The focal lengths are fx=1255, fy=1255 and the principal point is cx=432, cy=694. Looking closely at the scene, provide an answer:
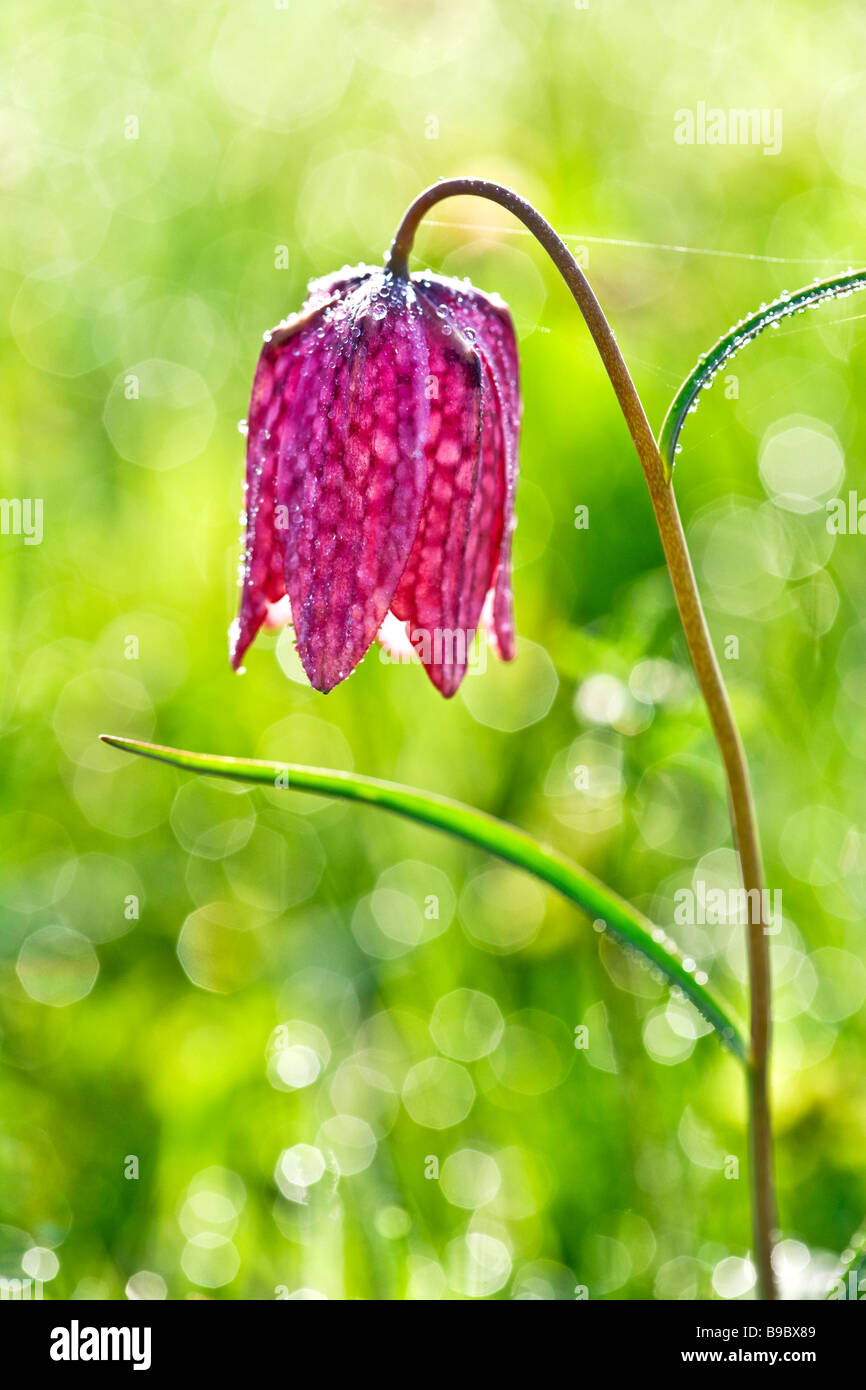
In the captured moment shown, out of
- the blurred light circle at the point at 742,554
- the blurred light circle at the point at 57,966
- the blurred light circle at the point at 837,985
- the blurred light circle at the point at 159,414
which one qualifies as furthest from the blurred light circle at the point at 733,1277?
the blurred light circle at the point at 159,414

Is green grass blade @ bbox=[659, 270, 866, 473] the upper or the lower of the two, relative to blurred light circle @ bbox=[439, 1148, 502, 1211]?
upper

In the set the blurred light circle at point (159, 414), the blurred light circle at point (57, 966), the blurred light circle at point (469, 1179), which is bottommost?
the blurred light circle at point (469, 1179)

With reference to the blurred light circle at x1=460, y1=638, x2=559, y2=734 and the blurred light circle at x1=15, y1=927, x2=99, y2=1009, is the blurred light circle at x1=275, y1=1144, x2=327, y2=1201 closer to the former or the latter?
the blurred light circle at x1=15, y1=927, x2=99, y2=1009

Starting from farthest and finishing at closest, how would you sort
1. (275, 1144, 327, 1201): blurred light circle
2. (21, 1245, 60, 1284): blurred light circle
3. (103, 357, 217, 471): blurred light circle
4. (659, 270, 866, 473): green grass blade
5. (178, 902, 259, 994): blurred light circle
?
(103, 357, 217, 471): blurred light circle → (178, 902, 259, 994): blurred light circle → (275, 1144, 327, 1201): blurred light circle → (21, 1245, 60, 1284): blurred light circle → (659, 270, 866, 473): green grass blade

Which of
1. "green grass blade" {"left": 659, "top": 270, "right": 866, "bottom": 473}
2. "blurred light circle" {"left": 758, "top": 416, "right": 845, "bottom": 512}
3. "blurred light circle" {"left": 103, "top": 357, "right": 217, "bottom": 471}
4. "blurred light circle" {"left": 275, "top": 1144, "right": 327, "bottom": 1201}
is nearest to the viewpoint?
"green grass blade" {"left": 659, "top": 270, "right": 866, "bottom": 473}

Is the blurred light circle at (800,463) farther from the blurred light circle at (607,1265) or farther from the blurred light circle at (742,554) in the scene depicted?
the blurred light circle at (607,1265)

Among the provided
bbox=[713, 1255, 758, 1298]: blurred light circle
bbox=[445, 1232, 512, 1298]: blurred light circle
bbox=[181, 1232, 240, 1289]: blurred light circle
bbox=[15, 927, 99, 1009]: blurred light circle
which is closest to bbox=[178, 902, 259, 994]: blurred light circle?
bbox=[15, 927, 99, 1009]: blurred light circle

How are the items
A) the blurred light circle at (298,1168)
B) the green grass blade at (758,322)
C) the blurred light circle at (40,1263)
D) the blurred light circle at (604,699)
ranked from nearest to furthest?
the green grass blade at (758,322)
the blurred light circle at (40,1263)
the blurred light circle at (298,1168)
the blurred light circle at (604,699)

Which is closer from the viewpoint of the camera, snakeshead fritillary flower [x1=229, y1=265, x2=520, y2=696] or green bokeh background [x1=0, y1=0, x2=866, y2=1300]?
snakeshead fritillary flower [x1=229, y1=265, x2=520, y2=696]
